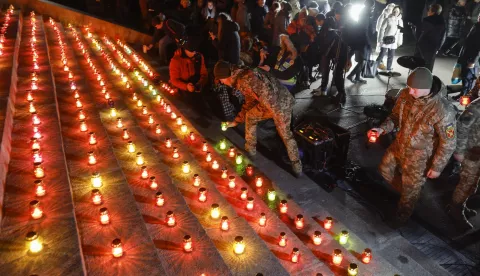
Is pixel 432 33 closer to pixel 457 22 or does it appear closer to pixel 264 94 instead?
pixel 457 22

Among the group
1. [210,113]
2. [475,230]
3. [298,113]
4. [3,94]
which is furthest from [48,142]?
[475,230]

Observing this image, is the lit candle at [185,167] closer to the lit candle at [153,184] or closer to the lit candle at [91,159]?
the lit candle at [153,184]

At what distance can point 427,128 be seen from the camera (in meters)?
4.18

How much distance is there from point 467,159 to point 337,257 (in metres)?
2.48

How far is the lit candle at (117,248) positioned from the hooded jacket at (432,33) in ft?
32.0

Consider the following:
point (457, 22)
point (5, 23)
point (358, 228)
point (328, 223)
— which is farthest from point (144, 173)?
point (457, 22)

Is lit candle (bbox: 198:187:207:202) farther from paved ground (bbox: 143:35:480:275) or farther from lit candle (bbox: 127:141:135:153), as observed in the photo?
paved ground (bbox: 143:35:480:275)

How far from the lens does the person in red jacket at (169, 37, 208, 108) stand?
285 inches

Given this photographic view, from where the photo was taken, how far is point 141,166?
4996 millimetres

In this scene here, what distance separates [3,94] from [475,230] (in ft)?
22.7

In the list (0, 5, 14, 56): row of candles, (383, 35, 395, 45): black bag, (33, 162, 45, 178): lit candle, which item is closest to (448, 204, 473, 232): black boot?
(33, 162, 45, 178): lit candle

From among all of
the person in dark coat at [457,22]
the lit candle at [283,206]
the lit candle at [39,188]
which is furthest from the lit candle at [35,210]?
the person in dark coat at [457,22]

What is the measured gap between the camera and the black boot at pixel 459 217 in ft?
15.9

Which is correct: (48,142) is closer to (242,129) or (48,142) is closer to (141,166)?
(141,166)
